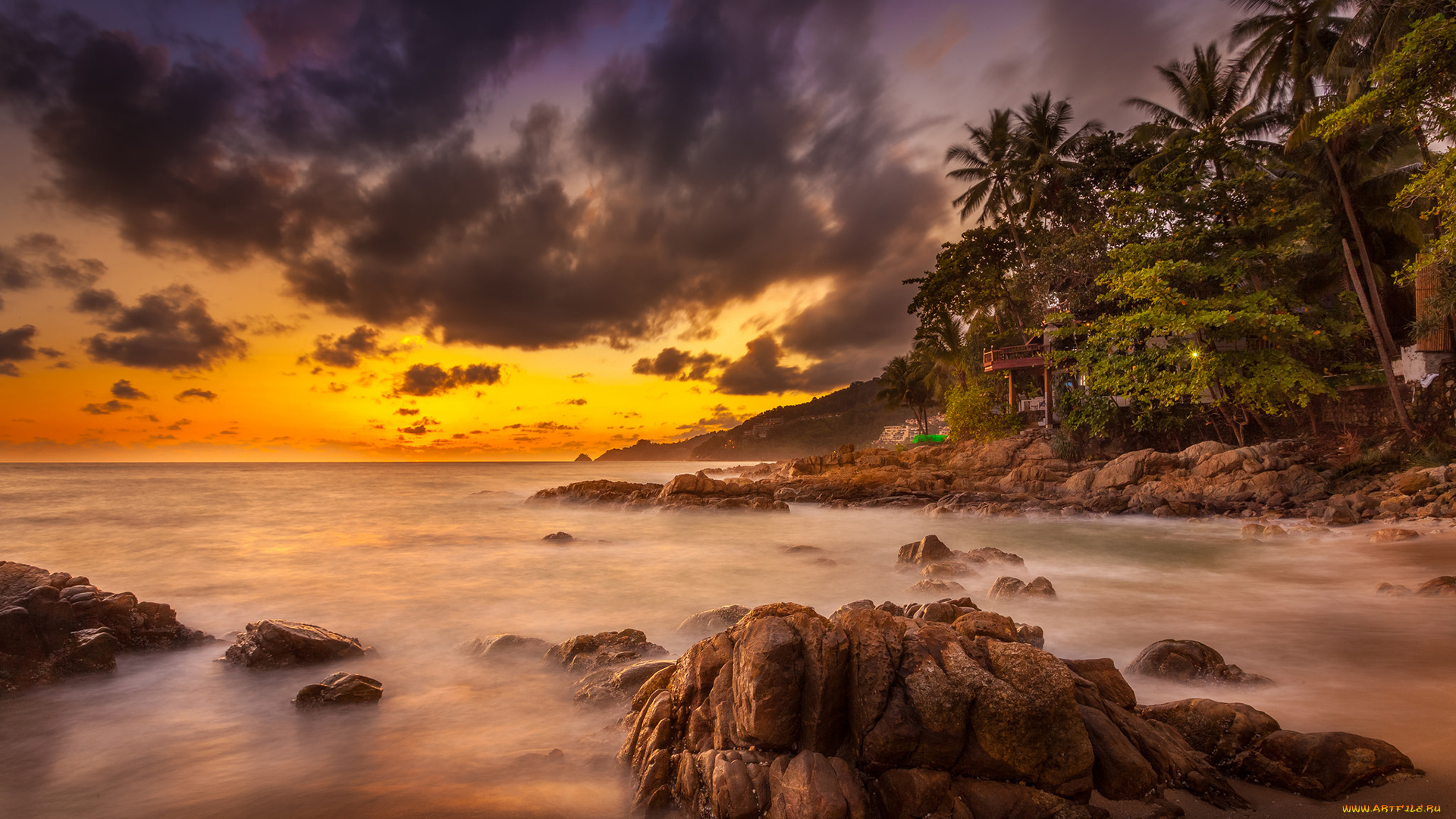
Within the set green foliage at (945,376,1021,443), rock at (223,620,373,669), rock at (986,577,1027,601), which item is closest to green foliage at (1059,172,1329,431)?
green foliage at (945,376,1021,443)

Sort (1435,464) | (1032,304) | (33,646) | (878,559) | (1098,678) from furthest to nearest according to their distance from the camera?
(1032,304) < (1435,464) < (878,559) < (33,646) < (1098,678)

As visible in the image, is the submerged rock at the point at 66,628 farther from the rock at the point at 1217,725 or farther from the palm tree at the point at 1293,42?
the palm tree at the point at 1293,42

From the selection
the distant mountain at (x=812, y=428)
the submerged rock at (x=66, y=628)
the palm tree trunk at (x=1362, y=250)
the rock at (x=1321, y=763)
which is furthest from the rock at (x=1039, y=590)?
the distant mountain at (x=812, y=428)

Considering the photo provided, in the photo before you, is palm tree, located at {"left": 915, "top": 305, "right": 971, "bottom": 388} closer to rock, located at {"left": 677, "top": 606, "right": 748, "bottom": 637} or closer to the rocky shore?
the rocky shore

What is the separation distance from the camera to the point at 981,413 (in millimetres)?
35438

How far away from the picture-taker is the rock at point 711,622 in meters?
7.19

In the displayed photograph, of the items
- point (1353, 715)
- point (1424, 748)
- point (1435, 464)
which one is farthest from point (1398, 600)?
point (1435, 464)

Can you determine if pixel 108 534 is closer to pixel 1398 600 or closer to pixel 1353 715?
pixel 1353 715

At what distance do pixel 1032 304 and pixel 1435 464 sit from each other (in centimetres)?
1671

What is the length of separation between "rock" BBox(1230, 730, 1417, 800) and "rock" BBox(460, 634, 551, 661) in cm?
602

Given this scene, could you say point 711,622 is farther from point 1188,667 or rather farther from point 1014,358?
point 1014,358

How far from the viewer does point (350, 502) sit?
105 ft

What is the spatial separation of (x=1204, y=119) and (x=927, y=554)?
3004 cm

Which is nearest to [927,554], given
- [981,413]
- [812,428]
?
[981,413]
